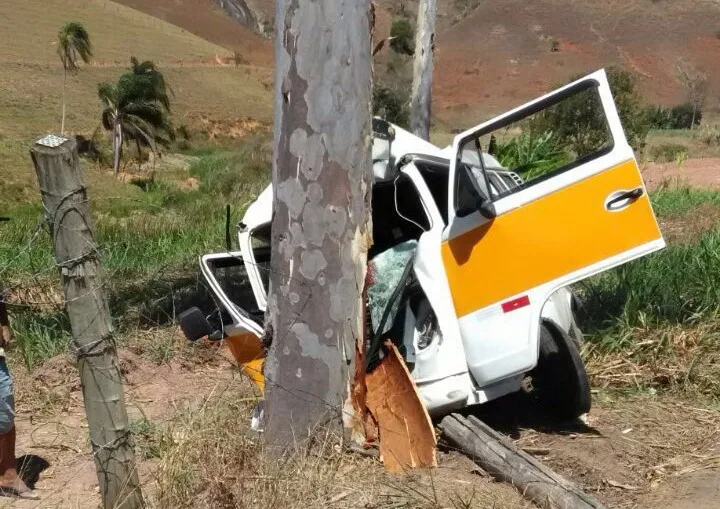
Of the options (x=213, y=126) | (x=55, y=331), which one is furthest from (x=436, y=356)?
(x=213, y=126)

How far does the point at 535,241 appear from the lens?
17.5ft

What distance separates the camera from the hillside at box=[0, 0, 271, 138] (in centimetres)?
4638

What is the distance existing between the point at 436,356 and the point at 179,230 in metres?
8.22

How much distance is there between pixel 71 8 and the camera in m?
70.7

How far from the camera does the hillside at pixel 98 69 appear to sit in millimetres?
46375

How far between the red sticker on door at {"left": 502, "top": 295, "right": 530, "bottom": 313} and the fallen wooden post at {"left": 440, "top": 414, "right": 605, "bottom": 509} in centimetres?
68

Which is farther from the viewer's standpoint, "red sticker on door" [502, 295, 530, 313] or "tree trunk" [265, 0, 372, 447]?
"red sticker on door" [502, 295, 530, 313]

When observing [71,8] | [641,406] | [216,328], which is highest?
[71,8]

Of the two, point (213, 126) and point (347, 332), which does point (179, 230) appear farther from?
point (213, 126)

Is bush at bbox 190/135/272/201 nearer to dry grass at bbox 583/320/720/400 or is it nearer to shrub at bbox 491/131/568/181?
shrub at bbox 491/131/568/181

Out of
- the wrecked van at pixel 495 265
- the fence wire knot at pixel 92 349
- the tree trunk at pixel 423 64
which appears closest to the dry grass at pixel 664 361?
the wrecked van at pixel 495 265

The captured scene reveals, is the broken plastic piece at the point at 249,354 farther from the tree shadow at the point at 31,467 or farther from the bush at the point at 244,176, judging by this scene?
the bush at the point at 244,176

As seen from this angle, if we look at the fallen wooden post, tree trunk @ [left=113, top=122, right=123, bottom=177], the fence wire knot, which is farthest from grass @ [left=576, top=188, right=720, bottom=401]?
tree trunk @ [left=113, top=122, right=123, bottom=177]

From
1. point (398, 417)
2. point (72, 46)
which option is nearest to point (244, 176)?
point (398, 417)
